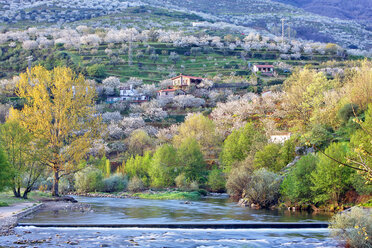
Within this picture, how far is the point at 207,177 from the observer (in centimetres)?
5859

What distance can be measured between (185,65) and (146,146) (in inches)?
2188

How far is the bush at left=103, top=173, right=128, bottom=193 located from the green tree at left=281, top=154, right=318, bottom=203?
93.7ft

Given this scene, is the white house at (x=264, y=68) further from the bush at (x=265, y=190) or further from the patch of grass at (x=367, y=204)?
the patch of grass at (x=367, y=204)

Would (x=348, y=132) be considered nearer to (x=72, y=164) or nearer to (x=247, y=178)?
(x=247, y=178)

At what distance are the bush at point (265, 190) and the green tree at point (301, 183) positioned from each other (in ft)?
2.73

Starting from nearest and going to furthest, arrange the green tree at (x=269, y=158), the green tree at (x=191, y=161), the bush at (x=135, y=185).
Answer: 1. the green tree at (x=269, y=158)
2. the bush at (x=135, y=185)
3. the green tree at (x=191, y=161)

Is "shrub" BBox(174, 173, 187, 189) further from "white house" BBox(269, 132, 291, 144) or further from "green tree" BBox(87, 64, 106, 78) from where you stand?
"green tree" BBox(87, 64, 106, 78)

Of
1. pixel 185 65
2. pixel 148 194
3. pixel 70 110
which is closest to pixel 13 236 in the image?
pixel 70 110

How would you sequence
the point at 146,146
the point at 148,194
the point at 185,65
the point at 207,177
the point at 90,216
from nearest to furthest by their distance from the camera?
the point at 90,216 → the point at 148,194 → the point at 207,177 → the point at 146,146 → the point at 185,65

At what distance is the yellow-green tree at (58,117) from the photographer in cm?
3572

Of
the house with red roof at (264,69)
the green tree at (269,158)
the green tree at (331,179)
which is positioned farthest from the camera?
the house with red roof at (264,69)

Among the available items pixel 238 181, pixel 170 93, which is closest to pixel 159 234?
pixel 238 181

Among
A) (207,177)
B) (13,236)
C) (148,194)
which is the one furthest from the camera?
(207,177)

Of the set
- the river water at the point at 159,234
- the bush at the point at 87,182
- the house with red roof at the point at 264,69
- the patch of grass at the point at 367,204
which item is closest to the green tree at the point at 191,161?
the bush at the point at 87,182
